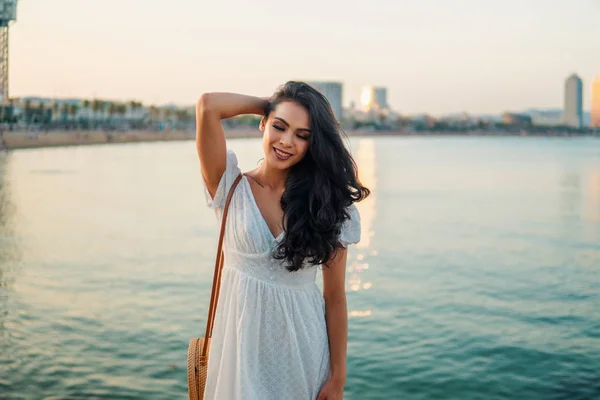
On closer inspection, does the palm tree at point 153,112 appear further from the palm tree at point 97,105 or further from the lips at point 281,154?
the lips at point 281,154

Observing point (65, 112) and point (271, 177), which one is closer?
point (271, 177)

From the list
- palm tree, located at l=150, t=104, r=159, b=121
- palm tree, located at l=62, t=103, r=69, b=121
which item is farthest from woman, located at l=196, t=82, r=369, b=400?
palm tree, located at l=150, t=104, r=159, b=121

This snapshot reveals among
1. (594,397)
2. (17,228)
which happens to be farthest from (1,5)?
(594,397)

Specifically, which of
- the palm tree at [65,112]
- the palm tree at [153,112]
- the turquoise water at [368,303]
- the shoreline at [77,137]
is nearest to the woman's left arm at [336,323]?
the turquoise water at [368,303]

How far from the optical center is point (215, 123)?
234cm

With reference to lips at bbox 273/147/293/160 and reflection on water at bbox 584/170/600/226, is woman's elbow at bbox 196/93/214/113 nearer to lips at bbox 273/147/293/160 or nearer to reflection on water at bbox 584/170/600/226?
lips at bbox 273/147/293/160

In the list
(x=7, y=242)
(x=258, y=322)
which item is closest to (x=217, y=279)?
(x=258, y=322)

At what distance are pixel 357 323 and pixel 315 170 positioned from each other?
705cm

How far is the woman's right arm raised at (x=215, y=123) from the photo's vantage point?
7.66 ft

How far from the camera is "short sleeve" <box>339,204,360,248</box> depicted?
2438 mm

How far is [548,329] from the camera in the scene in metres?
9.20

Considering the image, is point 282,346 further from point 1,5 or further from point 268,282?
point 1,5

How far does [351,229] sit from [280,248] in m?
0.30

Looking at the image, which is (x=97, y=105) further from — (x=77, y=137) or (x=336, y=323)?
(x=336, y=323)
